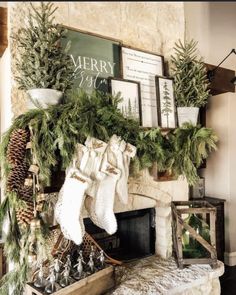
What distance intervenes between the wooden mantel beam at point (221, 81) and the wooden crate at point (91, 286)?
83.7 inches

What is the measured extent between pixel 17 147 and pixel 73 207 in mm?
416

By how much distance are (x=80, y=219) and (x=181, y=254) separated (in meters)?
0.84

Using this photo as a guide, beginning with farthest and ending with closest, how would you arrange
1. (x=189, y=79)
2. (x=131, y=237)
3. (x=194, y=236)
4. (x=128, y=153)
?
(x=131, y=237)
(x=189, y=79)
(x=194, y=236)
(x=128, y=153)

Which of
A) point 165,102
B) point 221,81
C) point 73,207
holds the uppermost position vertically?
point 221,81

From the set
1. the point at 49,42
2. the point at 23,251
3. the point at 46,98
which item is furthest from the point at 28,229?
the point at 49,42

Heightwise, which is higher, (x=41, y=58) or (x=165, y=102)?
(x=41, y=58)

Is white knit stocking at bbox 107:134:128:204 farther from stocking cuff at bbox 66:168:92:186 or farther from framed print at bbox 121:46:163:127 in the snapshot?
framed print at bbox 121:46:163:127

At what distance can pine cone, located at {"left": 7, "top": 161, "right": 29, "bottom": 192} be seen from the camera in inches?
48.8

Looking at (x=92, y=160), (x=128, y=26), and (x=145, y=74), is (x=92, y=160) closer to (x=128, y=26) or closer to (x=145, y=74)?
(x=145, y=74)

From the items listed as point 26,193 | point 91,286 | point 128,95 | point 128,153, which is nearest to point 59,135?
point 26,193

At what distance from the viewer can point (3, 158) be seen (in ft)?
4.27

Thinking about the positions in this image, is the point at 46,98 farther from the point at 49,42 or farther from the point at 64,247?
the point at 64,247

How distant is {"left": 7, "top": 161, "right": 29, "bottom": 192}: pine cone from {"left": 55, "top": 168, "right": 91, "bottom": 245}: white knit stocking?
9.0 inches

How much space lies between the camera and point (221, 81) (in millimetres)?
2768
